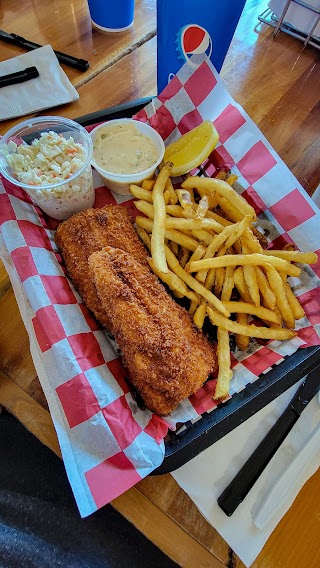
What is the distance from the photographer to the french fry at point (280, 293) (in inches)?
49.3

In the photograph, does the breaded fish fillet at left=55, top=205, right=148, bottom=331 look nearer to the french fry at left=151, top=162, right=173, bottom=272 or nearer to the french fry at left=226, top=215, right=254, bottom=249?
the french fry at left=151, top=162, right=173, bottom=272

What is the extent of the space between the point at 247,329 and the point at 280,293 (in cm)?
16

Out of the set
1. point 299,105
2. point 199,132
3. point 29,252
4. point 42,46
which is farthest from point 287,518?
point 42,46

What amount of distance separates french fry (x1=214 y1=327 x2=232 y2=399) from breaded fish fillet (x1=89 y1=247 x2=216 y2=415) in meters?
0.05

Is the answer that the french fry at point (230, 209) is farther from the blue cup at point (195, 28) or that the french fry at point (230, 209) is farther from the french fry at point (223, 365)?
the blue cup at point (195, 28)

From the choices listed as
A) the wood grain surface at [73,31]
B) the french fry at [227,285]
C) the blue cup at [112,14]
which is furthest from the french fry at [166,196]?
the blue cup at [112,14]

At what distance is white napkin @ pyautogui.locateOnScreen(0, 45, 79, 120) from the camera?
181 centimetres

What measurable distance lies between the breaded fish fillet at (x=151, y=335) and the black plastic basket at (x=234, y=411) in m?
0.09

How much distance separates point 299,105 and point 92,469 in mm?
1908

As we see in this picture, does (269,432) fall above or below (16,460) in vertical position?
above

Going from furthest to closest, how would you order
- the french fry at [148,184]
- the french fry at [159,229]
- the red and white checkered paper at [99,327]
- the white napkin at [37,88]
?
the white napkin at [37,88]
the french fry at [148,184]
the french fry at [159,229]
the red and white checkered paper at [99,327]

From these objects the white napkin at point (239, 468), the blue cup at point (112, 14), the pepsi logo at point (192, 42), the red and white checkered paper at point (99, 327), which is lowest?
the white napkin at point (239, 468)

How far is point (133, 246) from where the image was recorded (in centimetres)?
141

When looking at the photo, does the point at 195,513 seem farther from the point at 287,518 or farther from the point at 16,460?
the point at 16,460
